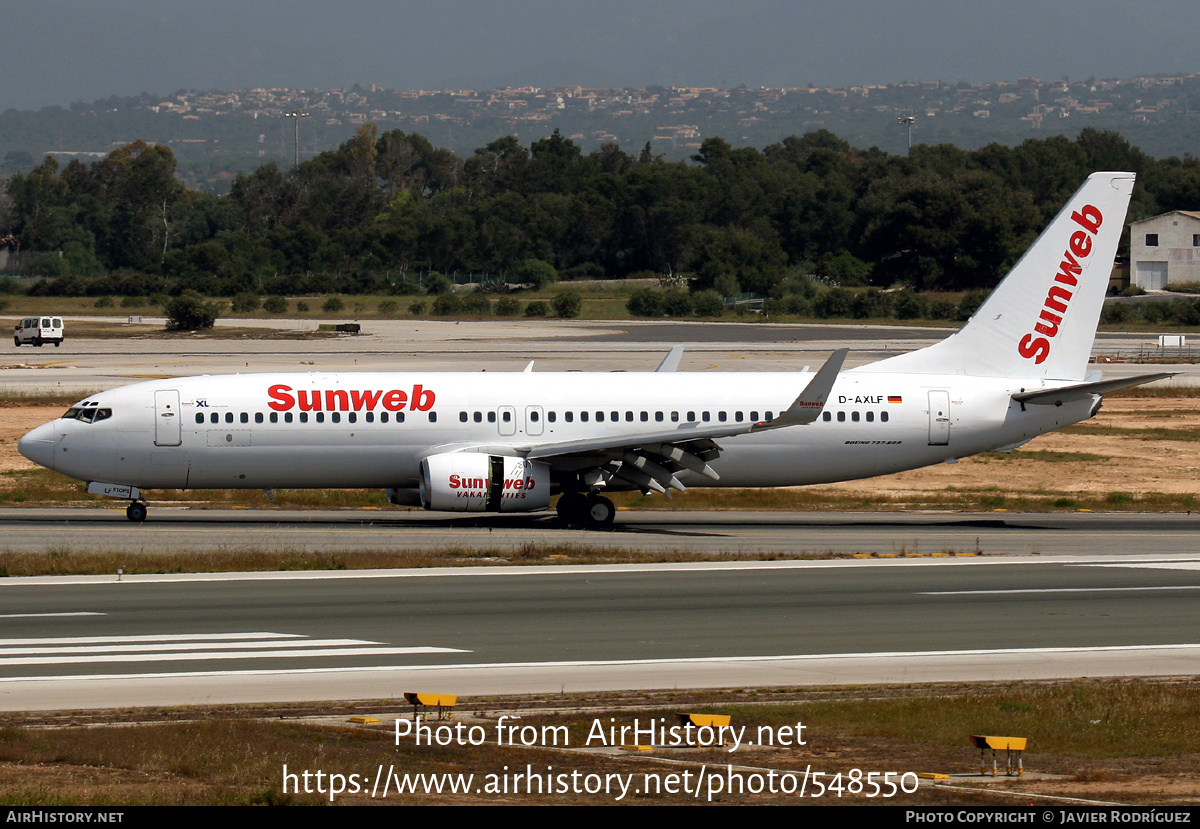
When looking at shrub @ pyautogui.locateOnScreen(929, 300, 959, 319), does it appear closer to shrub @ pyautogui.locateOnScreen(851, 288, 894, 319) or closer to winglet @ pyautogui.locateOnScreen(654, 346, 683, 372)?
shrub @ pyautogui.locateOnScreen(851, 288, 894, 319)

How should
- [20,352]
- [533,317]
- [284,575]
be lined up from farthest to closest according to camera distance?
[533,317] < [20,352] < [284,575]

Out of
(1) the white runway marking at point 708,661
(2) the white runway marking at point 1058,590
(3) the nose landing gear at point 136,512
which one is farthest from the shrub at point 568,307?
(1) the white runway marking at point 708,661

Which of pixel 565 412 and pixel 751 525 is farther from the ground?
pixel 565 412

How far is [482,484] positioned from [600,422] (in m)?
4.08

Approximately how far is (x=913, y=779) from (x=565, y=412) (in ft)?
76.1

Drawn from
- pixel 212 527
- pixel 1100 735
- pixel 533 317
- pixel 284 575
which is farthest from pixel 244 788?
pixel 533 317

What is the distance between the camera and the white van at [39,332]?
99.8 m

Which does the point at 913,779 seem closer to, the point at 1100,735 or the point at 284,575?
the point at 1100,735

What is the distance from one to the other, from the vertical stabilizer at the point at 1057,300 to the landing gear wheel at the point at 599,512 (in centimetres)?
1050

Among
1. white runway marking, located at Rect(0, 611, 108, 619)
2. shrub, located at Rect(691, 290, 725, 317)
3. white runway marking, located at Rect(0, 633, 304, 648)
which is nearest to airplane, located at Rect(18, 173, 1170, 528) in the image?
white runway marking, located at Rect(0, 611, 108, 619)

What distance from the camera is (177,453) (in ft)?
118

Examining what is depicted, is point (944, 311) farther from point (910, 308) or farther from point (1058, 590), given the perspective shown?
point (1058, 590)

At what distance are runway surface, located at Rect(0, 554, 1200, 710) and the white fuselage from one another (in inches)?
291

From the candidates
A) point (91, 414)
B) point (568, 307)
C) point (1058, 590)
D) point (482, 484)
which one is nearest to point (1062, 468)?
point (1058, 590)
